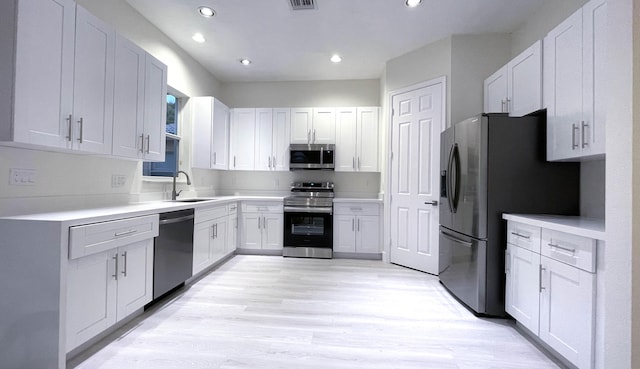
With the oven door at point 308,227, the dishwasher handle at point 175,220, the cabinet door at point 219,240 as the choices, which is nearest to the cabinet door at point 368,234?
the oven door at point 308,227

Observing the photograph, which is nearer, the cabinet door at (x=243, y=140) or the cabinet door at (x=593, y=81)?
the cabinet door at (x=593, y=81)

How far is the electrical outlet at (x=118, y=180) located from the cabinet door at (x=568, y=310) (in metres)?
3.49

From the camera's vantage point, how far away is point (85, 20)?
1929 millimetres

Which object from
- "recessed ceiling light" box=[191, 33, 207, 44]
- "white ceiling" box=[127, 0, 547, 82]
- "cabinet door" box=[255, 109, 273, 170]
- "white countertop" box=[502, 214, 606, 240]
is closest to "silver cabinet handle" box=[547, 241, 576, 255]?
"white countertop" box=[502, 214, 606, 240]

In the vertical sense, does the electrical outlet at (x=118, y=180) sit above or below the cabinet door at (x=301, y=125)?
below

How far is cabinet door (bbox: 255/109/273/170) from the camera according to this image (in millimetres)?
4625

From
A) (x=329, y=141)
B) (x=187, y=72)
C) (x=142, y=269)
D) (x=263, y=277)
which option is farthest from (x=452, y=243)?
(x=187, y=72)

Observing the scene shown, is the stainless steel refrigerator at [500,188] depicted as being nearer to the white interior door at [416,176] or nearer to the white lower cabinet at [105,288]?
the white interior door at [416,176]

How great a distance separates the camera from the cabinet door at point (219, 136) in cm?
410

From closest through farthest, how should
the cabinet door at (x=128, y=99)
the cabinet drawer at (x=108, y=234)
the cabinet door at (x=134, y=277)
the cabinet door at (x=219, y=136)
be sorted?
1. the cabinet drawer at (x=108, y=234)
2. the cabinet door at (x=134, y=277)
3. the cabinet door at (x=128, y=99)
4. the cabinet door at (x=219, y=136)

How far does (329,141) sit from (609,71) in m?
3.77

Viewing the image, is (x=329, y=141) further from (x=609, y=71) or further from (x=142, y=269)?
(x=609, y=71)

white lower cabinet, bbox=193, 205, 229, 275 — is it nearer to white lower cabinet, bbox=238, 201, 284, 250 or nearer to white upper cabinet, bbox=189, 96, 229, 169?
white lower cabinet, bbox=238, 201, 284, 250

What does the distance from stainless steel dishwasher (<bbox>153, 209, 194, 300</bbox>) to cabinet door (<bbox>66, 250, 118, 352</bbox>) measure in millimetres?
463
